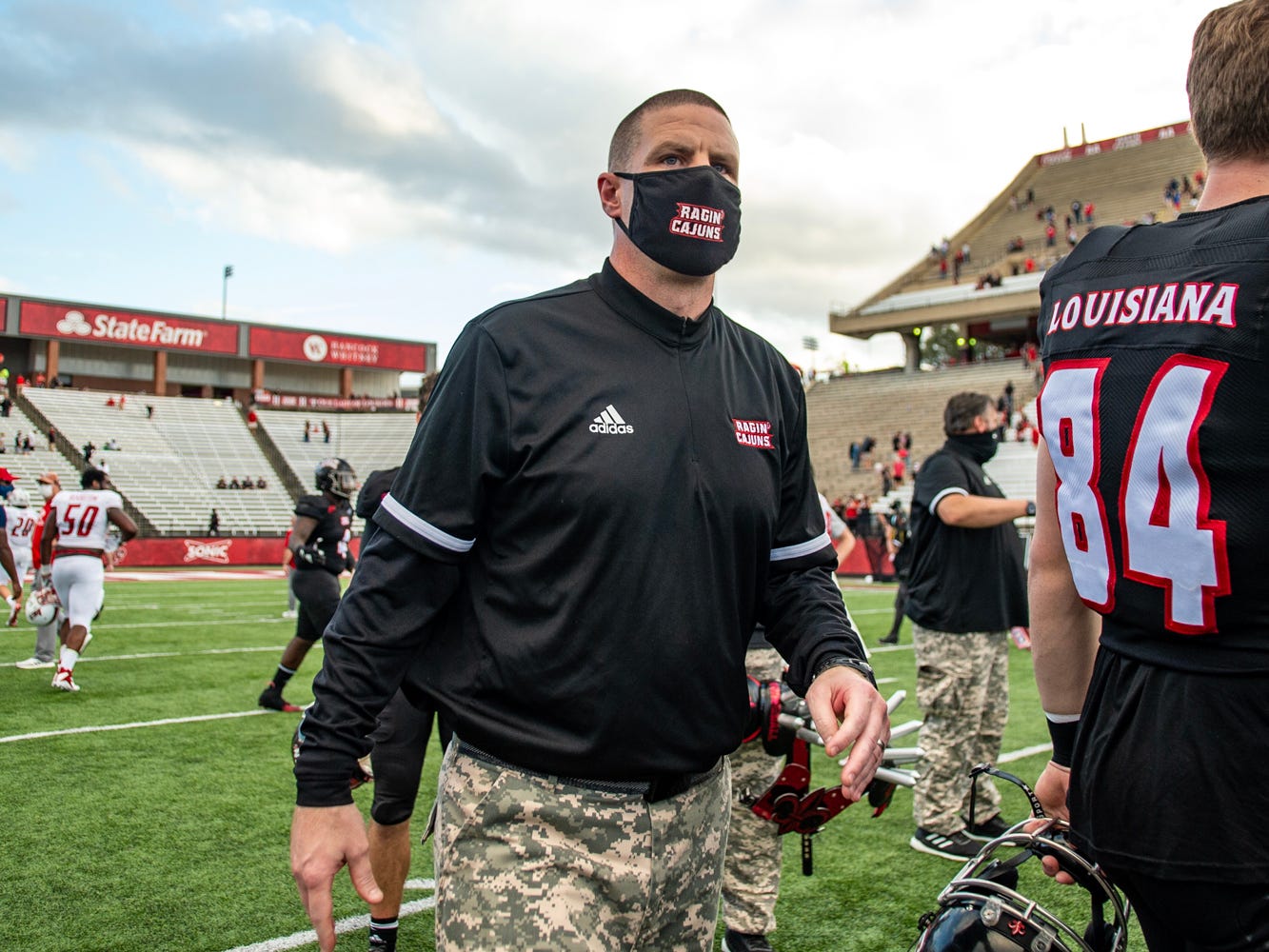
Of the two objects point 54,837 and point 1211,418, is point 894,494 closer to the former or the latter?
point 54,837

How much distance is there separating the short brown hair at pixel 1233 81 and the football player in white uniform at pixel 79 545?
9.06 meters

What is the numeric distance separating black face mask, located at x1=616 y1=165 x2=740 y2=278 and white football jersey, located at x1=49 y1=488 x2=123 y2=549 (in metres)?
8.35

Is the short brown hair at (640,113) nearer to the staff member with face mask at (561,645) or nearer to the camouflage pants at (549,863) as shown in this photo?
the staff member with face mask at (561,645)

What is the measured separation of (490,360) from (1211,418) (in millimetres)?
1199

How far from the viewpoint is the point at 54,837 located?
5.05m

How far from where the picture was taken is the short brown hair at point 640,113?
2162mm

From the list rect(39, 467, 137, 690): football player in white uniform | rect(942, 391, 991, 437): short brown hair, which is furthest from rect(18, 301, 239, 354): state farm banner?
rect(942, 391, 991, 437): short brown hair

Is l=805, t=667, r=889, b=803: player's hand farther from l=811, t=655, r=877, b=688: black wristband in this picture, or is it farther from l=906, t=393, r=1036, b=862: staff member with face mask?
l=906, t=393, r=1036, b=862: staff member with face mask

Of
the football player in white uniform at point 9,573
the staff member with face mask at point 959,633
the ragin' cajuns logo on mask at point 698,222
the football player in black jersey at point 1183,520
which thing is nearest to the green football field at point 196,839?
the staff member with face mask at point 959,633

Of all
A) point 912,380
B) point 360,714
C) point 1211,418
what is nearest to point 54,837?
point 360,714

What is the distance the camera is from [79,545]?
9.20 m

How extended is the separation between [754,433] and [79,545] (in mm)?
8780

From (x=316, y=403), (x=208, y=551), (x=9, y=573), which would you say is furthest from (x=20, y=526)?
(x=316, y=403)

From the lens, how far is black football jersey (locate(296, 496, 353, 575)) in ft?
25.8
